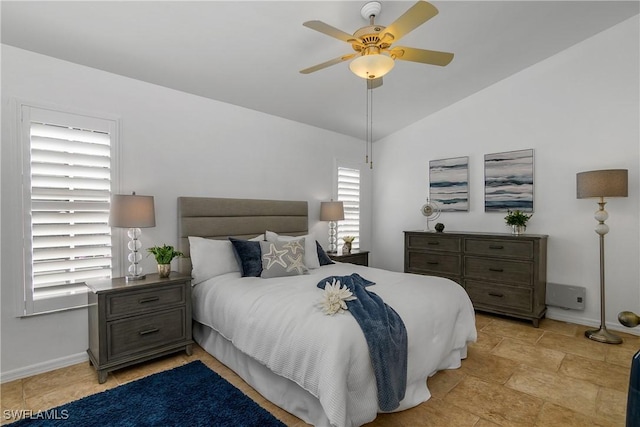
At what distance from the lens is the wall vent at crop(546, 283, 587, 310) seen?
3.70 metres

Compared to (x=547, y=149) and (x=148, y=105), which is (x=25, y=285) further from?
(x=547, y=149)

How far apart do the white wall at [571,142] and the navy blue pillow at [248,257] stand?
3.05m

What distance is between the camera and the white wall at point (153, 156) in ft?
8.14

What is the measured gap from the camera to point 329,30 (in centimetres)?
206

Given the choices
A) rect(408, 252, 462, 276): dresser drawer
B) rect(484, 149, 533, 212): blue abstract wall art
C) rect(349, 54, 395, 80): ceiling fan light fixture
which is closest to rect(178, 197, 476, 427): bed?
rect(408, 252, 462, 276): dresser drawer

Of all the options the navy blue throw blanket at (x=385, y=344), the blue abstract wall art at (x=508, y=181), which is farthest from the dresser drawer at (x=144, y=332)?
the blue abstract wall art at (x=508, y=181)

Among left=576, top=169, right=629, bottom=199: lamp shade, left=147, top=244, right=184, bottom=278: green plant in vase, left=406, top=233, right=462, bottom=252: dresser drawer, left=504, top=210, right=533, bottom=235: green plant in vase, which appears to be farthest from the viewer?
left=406, top=233, right=462, bottom=252: dresser drawer

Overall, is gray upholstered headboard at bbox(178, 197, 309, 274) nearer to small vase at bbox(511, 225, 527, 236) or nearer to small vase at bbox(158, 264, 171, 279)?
small vase at bbox(158, 264, 171, 279)

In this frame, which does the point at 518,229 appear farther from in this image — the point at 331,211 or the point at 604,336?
the point at 331,211

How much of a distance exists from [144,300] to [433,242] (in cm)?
352

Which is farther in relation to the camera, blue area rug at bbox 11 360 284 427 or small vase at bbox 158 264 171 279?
small vase at bbox 158 264 171 279

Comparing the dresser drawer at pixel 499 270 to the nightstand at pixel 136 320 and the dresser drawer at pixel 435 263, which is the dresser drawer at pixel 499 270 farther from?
the nightstand at pixel 136 320

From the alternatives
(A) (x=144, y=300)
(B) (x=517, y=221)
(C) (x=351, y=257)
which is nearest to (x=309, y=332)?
(A) (x=144, y=300)

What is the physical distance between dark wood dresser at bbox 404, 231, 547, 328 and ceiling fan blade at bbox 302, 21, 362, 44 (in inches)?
116
